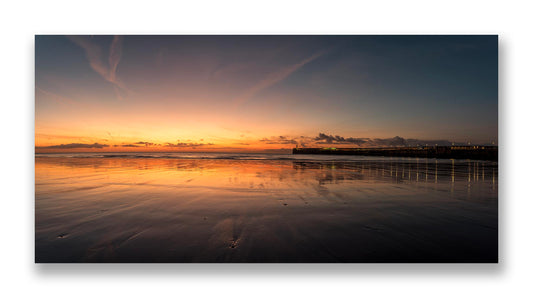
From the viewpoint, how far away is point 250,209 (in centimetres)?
Answer: 517

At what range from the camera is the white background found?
392 cm

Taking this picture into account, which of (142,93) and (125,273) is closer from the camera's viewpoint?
(125,273)

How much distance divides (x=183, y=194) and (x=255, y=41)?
4.69 meters

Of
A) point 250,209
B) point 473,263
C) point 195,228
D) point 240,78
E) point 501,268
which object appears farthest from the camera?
point 240,78

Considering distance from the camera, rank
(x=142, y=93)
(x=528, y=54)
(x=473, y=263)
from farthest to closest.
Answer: (x=142, y=93), (x=528, y=54), (x=473, y=263)

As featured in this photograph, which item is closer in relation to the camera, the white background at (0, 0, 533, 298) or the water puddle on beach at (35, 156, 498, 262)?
the water puddle on beach at (35, 156, 498, 262)
